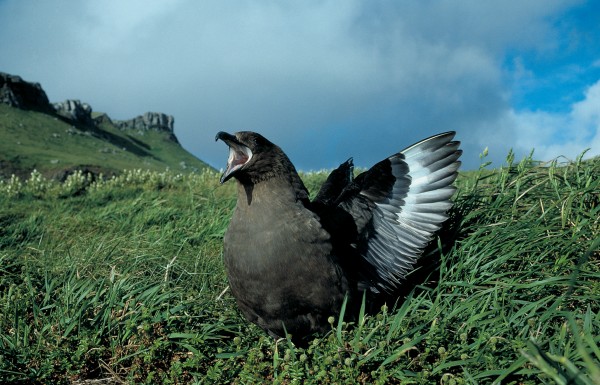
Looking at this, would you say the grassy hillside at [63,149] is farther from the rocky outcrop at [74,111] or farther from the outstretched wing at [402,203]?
the outstretched wing at [402,203]

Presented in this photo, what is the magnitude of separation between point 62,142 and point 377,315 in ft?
144

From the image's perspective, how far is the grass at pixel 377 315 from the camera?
2.58 m

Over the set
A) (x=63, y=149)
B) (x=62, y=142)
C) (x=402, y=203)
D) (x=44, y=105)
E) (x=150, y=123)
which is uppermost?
(x=150, y=123)

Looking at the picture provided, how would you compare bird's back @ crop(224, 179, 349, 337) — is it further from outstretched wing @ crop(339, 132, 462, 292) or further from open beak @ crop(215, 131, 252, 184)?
outstretched wing @ crop(339, 132, 462, 292)

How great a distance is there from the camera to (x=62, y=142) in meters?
42.4

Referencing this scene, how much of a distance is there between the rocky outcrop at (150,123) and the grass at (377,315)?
7128 cm

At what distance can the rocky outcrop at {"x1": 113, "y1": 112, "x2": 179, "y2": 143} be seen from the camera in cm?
7350

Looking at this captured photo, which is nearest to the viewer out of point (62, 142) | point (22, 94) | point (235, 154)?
point (235, 154)

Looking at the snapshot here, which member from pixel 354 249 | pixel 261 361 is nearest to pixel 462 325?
pixel 354 249

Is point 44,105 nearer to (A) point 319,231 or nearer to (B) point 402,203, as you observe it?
(B) point 402,203

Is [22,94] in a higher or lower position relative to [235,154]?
higher

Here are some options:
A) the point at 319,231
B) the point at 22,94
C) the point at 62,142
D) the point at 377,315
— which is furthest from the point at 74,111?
the point at 377,315

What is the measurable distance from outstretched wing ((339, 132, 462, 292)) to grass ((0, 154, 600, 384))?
27 cm

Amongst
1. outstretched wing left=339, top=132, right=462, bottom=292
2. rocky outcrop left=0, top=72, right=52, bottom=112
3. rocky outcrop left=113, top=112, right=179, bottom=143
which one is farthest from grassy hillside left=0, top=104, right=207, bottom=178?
outstretched wing left=339, top=132, right=462, bottom=292
